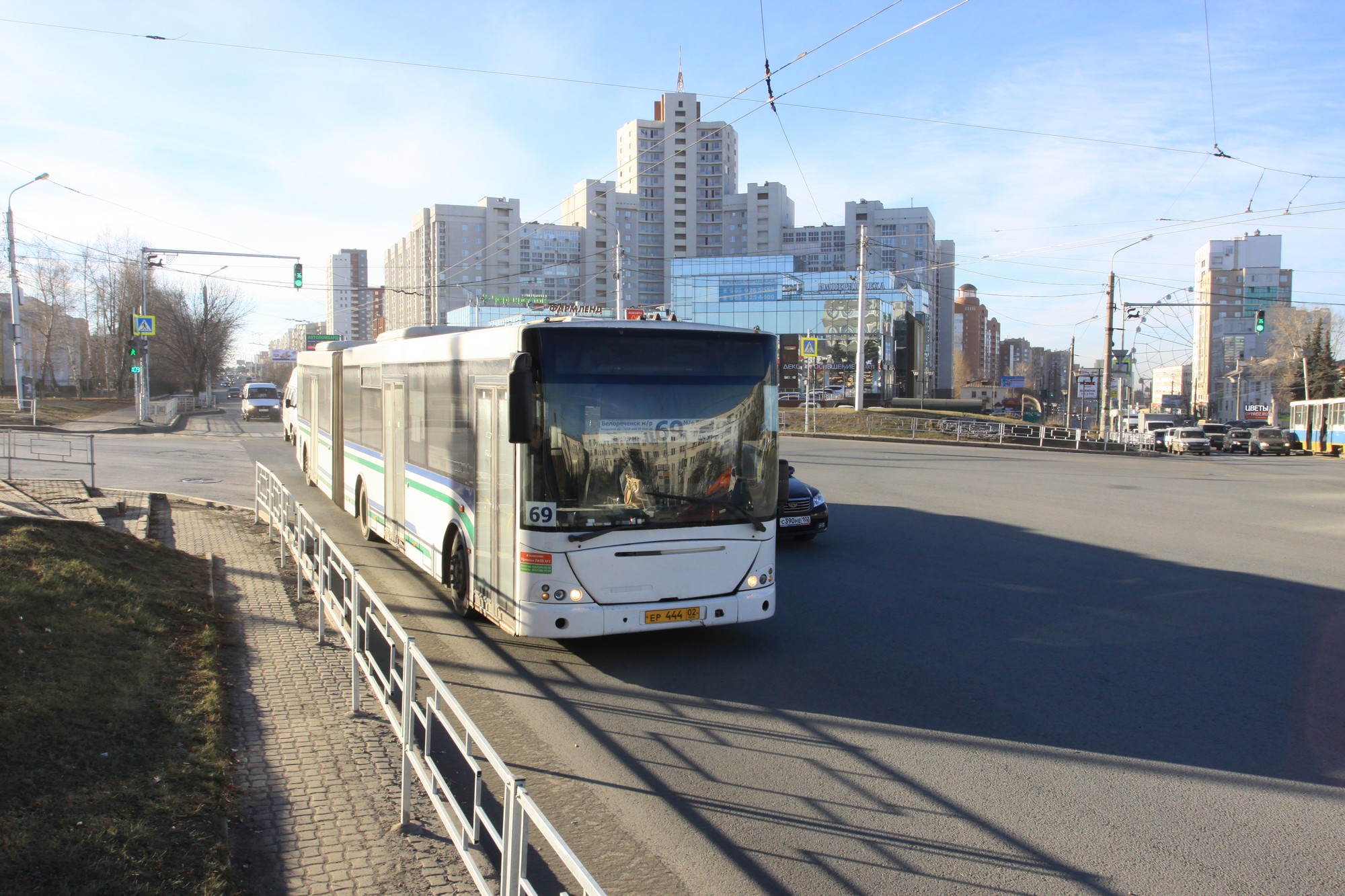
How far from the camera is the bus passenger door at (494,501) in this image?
7.31 m

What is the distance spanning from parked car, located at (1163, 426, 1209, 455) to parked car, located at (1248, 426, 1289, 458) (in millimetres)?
4671

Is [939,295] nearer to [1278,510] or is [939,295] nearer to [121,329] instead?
[121,329]

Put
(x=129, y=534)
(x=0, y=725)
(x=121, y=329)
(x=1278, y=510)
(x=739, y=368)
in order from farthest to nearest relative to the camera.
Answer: (x=121, y=329) → (x=1278, y=510) → (x=129, y=534) → (x=739, y=368) → (x=0, y=725)

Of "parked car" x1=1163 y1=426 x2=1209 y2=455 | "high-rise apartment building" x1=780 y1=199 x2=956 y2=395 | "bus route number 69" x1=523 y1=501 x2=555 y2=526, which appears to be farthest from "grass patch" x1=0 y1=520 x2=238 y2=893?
"high-rise apartment building" x1=780 y1=199 x2=956 y2=395

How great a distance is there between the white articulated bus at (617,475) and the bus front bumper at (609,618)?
1 centimetres

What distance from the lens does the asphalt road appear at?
14.3 feet

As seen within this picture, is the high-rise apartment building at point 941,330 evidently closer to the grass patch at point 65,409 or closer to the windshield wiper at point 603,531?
the grass patch at point 65,409

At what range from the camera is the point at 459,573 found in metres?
8.69

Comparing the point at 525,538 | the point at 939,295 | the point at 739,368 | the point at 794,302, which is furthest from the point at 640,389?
the point at 939,295

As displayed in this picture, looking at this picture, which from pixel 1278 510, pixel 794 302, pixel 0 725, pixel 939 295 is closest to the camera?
pixel 0 725

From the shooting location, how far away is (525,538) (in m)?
7.04

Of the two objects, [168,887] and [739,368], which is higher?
[739,368]

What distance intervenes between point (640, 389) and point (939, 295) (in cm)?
15053

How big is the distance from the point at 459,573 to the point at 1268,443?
54175 millimetres
